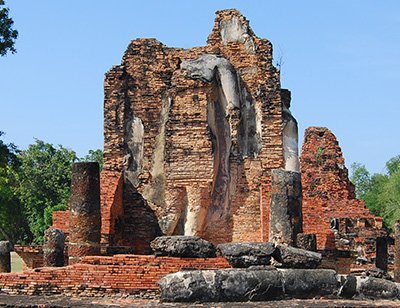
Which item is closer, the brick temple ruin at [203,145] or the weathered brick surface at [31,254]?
the weathered brick surface at [31,254]

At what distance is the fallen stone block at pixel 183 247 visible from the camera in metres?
13.3

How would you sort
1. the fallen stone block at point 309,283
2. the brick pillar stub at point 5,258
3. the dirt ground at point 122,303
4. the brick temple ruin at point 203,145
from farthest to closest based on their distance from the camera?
the brick temple ruin at point 203,145, the brick pillar stub at point 5,258, the fallen stone block at point 309,283, the dirt ground at point 122,303

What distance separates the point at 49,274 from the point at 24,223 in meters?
35.8

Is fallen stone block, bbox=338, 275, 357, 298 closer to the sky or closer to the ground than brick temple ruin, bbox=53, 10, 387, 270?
closer to the ground

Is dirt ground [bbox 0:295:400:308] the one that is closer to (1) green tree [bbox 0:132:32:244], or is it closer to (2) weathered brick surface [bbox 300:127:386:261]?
(2) weathered brick surface [bbox 300:127:386:261]

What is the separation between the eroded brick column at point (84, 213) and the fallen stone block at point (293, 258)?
13.2 ft

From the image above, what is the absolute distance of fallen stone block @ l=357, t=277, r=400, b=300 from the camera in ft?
42.7

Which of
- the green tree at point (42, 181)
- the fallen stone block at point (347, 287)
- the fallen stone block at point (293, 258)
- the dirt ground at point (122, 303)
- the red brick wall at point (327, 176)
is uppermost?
the green tree at point (42, 181)

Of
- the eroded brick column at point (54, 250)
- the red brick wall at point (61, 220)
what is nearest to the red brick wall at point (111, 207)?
the red brick wall at point (61, 220)

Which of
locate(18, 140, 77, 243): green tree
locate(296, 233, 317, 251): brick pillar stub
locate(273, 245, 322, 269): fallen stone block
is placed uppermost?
locate(18, 140, 77, 243): green tree

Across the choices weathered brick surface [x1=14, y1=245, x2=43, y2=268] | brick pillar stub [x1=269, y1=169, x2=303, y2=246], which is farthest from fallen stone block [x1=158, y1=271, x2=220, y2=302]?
weathered brick surface [x1=14, y1=245, x2=43, y2=268]

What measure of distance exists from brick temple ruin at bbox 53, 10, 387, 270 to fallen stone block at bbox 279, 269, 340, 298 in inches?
265

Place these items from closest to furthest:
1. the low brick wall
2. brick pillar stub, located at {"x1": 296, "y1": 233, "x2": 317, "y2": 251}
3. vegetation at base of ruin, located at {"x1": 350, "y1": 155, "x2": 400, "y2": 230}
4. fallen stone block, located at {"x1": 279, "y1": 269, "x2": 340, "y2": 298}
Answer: fallen stone block, located at {"x1": 279, "y1": 269, "x2": 340, "y2": 298} < the low brick wall < brick pillar stub, located at {"x1": 296, "y1": 233, "x2": 317, "y2": 251} < vegetation at base of ruin, located at {"x1": 350, "y1": 155, "x2": 400, "y2": 230}

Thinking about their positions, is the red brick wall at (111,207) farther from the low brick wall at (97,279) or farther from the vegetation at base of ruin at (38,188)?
the vegetation at base of ruin at (38,188)
